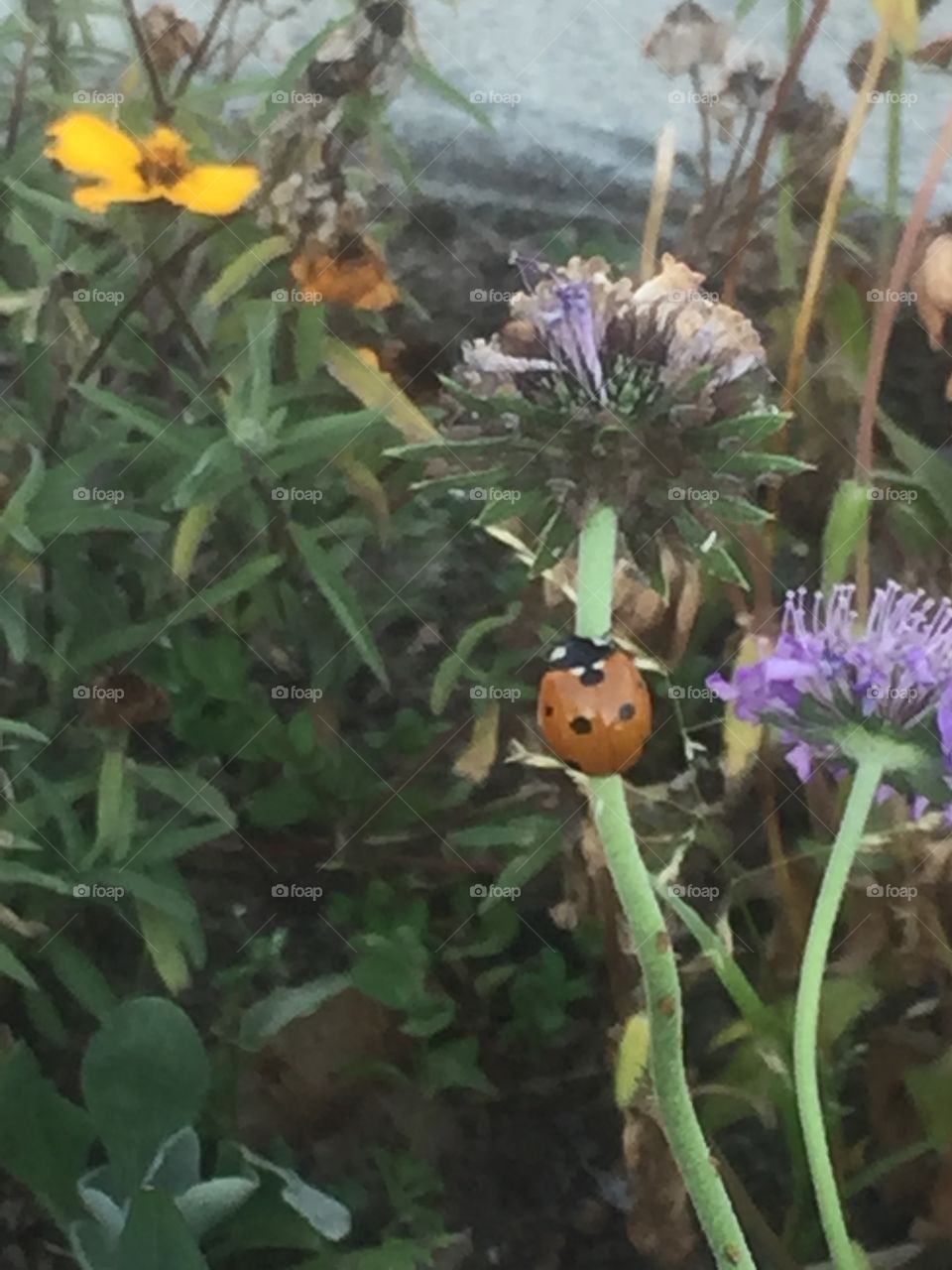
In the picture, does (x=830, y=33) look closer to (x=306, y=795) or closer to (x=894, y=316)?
(x=894, y=316)

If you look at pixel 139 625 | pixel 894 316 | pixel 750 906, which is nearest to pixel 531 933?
pixel 750 906

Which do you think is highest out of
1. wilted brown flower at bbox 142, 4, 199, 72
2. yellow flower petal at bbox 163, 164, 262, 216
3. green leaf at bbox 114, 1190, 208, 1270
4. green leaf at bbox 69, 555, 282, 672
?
wilted brown flower at bbox 142, 4, 199, 72

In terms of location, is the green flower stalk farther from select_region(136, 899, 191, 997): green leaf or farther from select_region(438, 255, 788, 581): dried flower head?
select_region(136, 899, 191, 997): green leaf

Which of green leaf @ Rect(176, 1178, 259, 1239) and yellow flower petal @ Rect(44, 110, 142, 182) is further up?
yellow flower petal @ Rect(44, 110, 142, 182)

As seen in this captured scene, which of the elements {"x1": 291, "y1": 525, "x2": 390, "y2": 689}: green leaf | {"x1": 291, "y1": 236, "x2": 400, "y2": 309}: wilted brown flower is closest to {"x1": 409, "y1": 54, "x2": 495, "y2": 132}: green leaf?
{"x1": 291, "y1": 236, "x2": 400, "y2": 309}: wilted brown flower

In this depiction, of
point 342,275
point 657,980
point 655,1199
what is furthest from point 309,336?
point 655,1199
